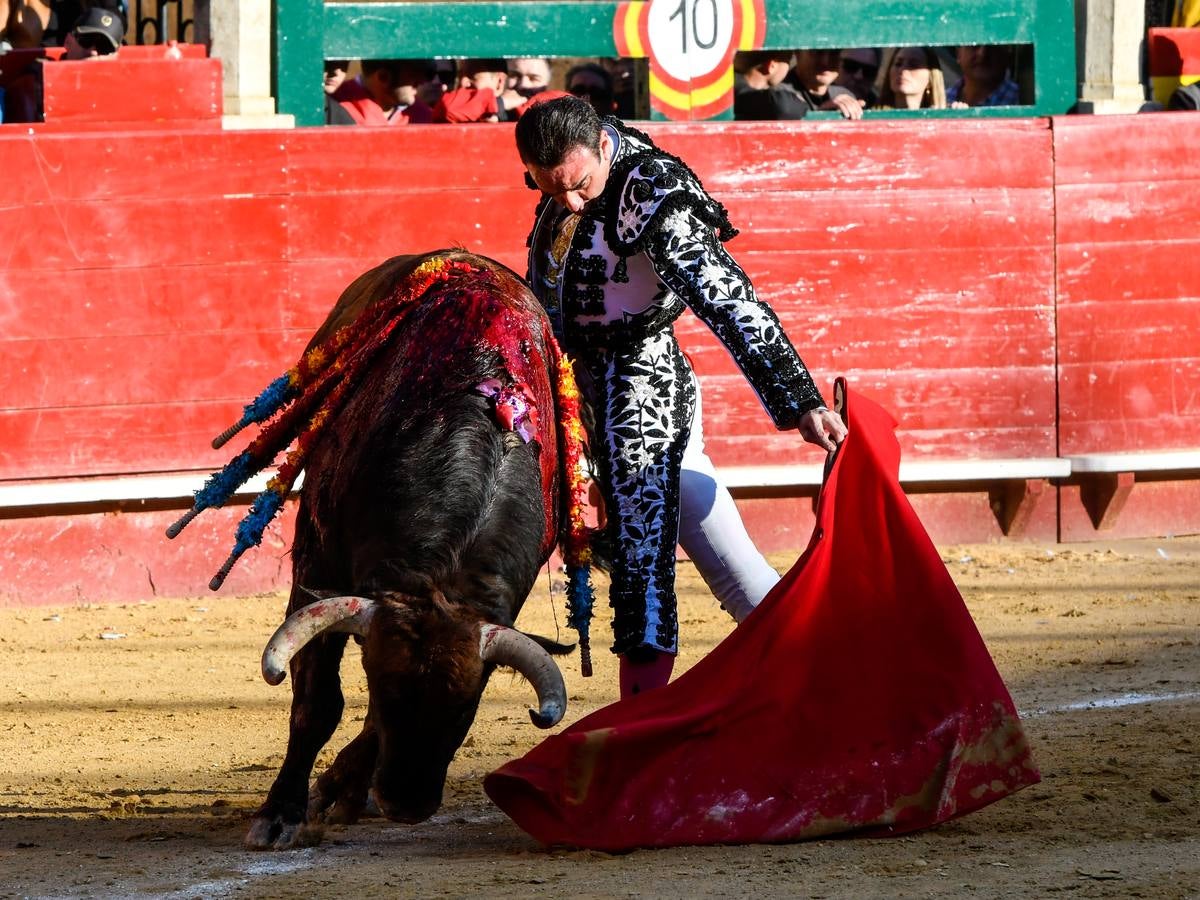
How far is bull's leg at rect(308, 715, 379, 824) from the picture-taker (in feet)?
10.7

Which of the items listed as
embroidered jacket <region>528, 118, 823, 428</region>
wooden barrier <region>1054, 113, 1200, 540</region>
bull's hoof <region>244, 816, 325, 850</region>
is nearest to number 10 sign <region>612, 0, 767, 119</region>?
wooden barrier <region>1054, 113, 1200, 540</region>

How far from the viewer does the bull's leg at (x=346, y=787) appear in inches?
128

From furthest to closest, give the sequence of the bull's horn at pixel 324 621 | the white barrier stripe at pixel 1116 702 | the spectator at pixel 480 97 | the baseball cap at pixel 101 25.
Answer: the spectator at pixel 480 97 → the baseball cap at pixel 101 25 → the white barrier stripe at pixel 1116 702 → the bull's horn at pixel 324 621

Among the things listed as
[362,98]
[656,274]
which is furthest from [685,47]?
[656,274]

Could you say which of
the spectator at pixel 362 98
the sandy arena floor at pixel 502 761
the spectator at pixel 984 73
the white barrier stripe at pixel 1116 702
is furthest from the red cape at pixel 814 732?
the spectator at pixel 984 73

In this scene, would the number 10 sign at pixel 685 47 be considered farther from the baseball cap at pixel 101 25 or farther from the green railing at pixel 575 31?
the baseball cap at pixel 101 25

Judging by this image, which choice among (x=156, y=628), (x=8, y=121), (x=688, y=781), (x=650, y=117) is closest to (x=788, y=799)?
(x=688, y=781)

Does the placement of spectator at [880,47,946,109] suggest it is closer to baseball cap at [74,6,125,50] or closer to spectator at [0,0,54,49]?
baseball cap at [74,6,125,50]

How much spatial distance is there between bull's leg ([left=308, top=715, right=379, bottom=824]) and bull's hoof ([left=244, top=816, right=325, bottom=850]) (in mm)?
174

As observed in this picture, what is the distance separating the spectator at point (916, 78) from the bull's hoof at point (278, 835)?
15.0 feet

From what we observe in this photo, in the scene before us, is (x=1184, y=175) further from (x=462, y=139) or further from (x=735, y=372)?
(x=462, y=139)

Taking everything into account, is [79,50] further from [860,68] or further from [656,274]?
[656,274]

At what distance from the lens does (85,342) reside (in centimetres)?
562

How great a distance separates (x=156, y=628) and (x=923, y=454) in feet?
8.36
